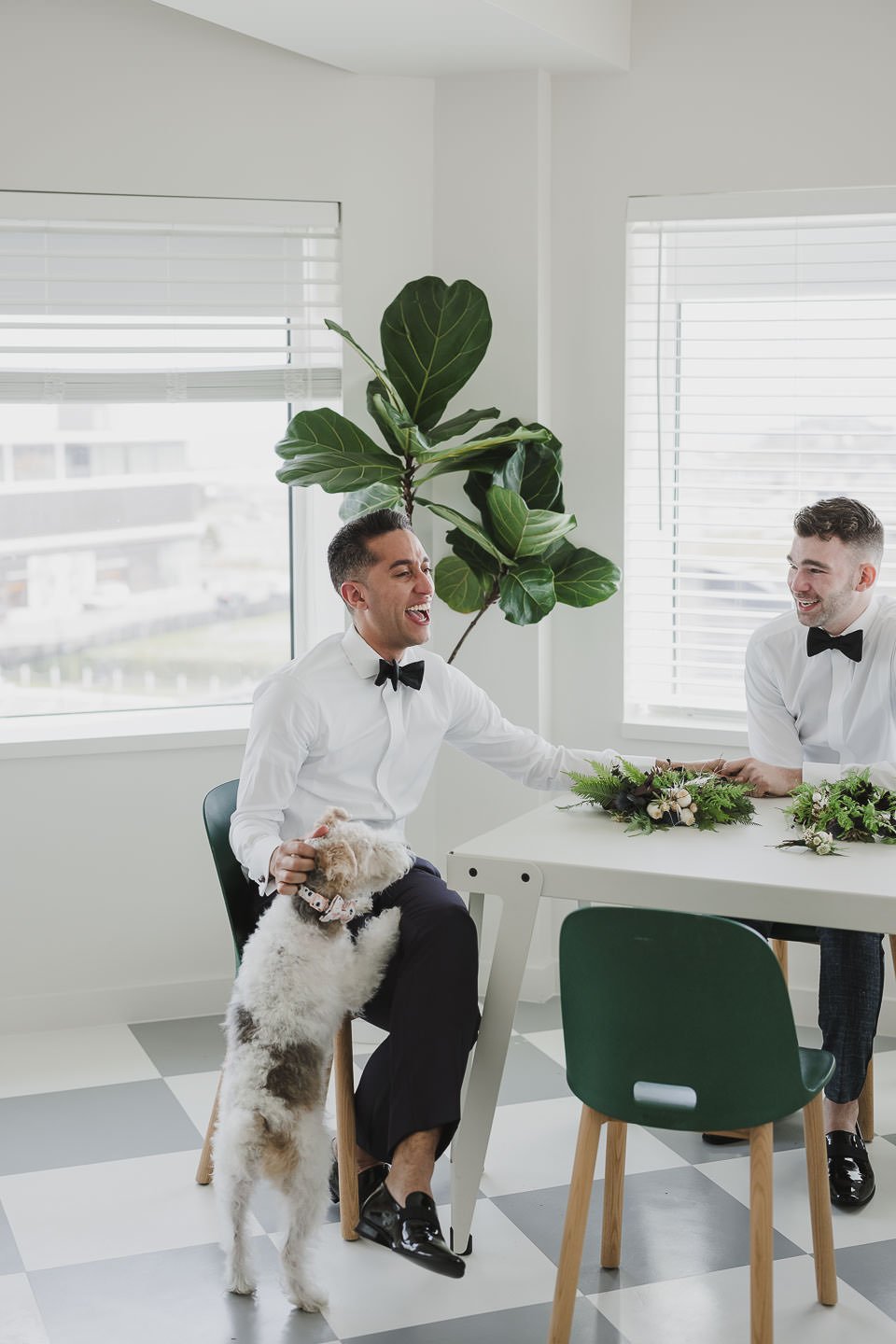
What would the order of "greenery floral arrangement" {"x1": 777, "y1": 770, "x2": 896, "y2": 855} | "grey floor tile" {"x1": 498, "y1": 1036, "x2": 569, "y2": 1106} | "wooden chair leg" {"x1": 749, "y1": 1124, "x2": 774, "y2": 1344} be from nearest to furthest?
"wooden chair leg" {"x1": 749, "y1": 1124, "x2": 774, "y2": 1344} → "greenery floral arrangement" {"x1": 777, "y1": 770, "x2": 896, "y2": 855} → "grey floor tile" {"x1": 498, "y1": 1036, "x2": 569, "y2": 1106}

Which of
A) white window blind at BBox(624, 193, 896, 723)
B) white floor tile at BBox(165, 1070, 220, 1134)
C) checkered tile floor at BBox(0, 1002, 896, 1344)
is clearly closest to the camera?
checkered tile floor at BBox(0, 1002, 896, 1344)

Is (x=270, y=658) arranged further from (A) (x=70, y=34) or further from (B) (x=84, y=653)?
(A) (x=70, y=34)

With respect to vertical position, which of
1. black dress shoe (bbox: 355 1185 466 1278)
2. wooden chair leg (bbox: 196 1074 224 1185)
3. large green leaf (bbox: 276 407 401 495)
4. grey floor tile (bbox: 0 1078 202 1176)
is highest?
large green leaf (bbox: 276 407 401 495)

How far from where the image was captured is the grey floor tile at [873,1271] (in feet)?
7.82

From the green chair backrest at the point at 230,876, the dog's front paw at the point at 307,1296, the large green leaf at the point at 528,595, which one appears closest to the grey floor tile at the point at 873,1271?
the dog's front paw at the point at 307,1296

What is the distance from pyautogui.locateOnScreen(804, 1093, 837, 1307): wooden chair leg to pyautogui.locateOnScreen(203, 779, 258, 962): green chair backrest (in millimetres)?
1140

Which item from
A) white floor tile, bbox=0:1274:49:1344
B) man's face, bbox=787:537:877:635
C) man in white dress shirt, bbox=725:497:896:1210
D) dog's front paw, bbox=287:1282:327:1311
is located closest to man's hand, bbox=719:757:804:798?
man in white dress shirt, bbox=725:497:896:1210

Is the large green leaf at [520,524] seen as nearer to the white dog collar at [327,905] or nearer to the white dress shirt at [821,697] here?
the white dress shirt at [821,697]

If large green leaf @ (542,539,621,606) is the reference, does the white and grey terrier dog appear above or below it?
below

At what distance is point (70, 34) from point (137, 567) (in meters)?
1.45

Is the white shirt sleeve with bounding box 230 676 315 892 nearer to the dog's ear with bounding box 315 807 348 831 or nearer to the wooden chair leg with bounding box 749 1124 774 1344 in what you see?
the dog's ear with bounding box 315 807 348 831

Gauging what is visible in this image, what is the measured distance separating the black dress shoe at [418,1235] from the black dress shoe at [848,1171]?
0.88m

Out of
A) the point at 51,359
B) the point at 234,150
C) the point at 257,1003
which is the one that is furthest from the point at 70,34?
the point at 257,1003

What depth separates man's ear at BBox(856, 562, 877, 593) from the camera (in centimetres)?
310
